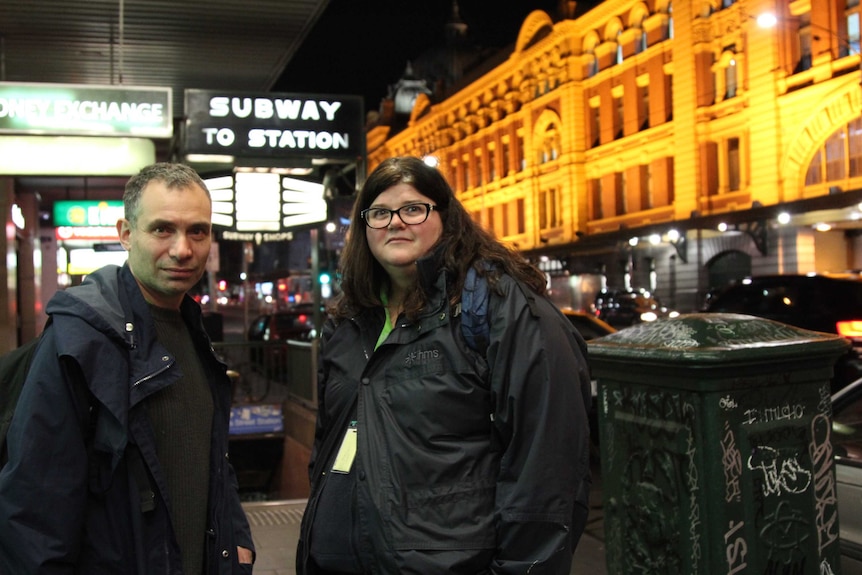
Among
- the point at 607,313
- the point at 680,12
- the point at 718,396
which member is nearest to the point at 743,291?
the point at 718,396

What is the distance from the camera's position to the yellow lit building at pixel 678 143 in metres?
30.6

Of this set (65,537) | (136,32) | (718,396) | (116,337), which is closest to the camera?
(65,537)

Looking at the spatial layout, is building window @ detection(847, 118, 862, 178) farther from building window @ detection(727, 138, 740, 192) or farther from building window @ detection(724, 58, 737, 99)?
Result: building window @ detection(724, 58, 737, 99)

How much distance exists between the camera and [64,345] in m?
2.11

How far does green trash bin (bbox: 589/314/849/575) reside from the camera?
320cm

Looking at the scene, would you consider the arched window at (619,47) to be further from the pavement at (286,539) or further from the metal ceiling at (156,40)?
the pavement at (286,539)

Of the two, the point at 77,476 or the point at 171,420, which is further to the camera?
the point at 171,420

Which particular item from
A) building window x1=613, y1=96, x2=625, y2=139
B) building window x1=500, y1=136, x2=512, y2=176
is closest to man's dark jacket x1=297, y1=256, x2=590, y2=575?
building window x1=613, y1=96, x2=625, y2=139

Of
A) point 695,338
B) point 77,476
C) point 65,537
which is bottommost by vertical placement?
point 65,537

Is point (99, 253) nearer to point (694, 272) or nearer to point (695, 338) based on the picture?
point (695, 338)

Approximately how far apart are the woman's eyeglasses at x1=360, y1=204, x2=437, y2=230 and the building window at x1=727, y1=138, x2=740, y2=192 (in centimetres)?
3526

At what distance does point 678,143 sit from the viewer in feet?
124

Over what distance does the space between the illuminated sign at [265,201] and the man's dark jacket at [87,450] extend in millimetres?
8818

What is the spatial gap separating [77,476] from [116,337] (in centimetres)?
37
